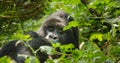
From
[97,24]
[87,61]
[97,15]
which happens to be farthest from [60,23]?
[87,61]

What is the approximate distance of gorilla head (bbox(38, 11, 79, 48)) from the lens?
218 inches

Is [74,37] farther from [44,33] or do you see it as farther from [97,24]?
[97,24]

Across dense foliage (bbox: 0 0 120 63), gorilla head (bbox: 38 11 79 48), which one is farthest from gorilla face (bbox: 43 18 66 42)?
dense foliage (bbox: 0 0 120 63)

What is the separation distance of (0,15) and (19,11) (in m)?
0.27

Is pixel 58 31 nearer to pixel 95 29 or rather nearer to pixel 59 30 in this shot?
pixel 59 30

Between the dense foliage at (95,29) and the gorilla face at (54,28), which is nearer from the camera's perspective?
the dense foliage at (95,29)

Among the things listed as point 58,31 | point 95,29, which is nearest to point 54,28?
point 58,31

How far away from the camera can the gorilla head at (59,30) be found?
5.54m

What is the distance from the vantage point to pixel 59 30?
222 inches

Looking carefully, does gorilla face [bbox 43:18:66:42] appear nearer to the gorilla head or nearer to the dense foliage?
the gorilla head

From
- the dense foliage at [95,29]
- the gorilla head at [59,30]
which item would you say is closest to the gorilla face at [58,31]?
the gorilla head at [59,30]

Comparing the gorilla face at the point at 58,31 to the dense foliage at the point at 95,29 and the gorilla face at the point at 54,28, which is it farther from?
the dense foliage at the point at 95,29

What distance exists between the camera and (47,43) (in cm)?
259

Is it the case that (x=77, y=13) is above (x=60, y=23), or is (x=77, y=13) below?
above
